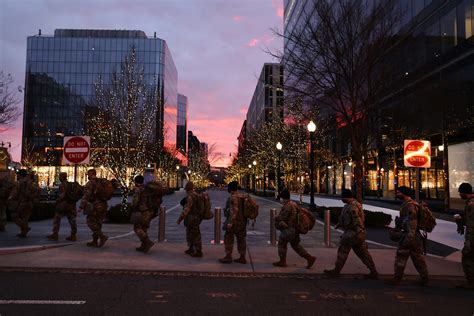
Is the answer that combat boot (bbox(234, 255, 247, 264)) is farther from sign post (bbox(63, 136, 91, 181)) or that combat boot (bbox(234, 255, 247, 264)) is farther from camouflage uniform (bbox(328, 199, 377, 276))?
sign post (bbox(63, 136, 91, 181))

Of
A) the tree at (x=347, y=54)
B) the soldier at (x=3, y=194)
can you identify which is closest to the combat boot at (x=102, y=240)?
the soldier at (x=3, y=194)

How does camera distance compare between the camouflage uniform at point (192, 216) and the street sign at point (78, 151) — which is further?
the street sign at point (78, 151)

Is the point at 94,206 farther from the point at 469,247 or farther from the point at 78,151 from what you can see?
the point at 469,247

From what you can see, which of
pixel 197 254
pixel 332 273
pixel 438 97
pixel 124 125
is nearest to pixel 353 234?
pixel 332 273

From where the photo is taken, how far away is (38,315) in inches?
205

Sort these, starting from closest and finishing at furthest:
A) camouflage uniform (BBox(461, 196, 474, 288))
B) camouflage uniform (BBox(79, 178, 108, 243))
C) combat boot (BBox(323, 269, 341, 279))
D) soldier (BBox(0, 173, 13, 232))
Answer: camouflage uniform (BBox(461, 196, 474, 288)), combat boot (BBox(323, 269, 341, 279)), camouflage uniform (BBox(79, 178, 108, 243)), soldier (BBox(0, 173, 13, 232))

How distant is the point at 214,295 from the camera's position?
639cm

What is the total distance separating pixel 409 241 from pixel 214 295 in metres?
3.49

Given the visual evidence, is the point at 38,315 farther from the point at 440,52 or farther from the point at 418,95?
the point at 440,52

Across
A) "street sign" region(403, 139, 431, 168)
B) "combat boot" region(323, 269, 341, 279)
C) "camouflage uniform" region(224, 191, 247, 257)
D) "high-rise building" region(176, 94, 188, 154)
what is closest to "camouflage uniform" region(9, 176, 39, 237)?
"camouflage uniform" region(224, 191, 247, 257)

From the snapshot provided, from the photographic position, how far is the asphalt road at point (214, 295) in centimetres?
563

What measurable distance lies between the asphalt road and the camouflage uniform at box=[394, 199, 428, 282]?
357 mm

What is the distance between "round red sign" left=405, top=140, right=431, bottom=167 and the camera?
10430mm

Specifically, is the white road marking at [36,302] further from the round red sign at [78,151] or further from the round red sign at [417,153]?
the round red sign at [417,153]
